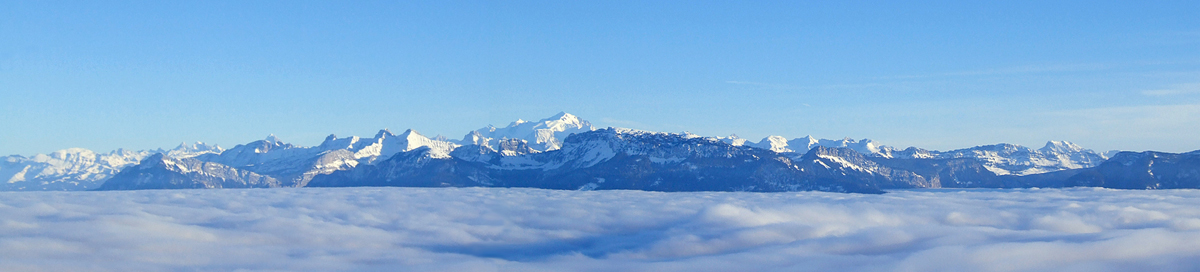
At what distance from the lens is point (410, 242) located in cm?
19425

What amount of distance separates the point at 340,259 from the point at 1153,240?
151847 millimetres

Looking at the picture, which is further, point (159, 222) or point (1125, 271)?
point (159, 222)

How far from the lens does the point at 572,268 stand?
161500 mm

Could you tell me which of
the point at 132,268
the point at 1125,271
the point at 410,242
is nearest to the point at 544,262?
the point at 410,242

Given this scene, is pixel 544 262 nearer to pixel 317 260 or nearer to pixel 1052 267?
pixel 317 260

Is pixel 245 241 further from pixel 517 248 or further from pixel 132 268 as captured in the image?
pixel 517 248

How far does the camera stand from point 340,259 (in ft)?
540

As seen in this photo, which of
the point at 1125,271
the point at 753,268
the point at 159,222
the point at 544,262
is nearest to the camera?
the point at 1125,271

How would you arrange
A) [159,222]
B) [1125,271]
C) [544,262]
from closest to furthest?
[1125,271] → [544,262] → [159,222]

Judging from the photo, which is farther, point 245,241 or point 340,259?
point 245,241

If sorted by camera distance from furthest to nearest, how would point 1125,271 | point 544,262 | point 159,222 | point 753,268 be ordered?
point 159,222 → point 544,262 → point 753,268 → point 1125,271

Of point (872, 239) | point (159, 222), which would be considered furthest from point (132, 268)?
point (872, 239)

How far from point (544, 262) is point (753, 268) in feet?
143

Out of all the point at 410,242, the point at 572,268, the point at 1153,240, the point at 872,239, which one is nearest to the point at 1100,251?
the point at 1153,240
